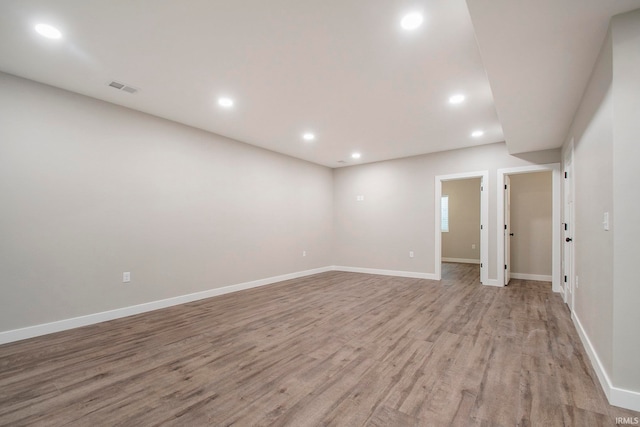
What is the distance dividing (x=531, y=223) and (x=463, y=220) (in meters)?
2.54

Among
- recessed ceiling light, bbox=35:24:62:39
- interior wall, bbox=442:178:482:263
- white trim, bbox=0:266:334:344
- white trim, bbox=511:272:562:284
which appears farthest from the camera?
interior wall, bbox=442:178:482:263

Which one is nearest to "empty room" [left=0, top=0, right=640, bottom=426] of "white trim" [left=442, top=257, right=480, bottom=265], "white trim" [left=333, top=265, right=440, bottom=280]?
"white trim" [left=333, top=265, right=440, bottom=280]

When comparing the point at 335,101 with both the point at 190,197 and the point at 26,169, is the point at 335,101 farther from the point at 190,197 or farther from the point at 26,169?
the point at 26,169

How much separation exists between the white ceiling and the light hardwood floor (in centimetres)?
250

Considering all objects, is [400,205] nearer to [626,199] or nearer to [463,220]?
[463,220]

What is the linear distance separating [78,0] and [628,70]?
3659 mm

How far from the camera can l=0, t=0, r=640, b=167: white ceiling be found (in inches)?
77.9

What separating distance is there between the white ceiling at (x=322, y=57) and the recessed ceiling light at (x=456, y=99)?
0.28ft

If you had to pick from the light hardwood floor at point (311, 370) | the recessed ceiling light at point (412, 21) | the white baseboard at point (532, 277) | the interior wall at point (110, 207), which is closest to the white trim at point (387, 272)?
the white baseboard at point (532, 277)

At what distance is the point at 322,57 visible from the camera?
8.56 ft

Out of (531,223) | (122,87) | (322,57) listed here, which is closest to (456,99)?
(322,57)

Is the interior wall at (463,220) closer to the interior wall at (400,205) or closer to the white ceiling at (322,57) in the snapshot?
the interior wall at (400,205)

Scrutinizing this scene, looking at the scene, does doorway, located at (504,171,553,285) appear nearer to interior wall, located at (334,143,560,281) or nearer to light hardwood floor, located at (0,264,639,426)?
interior wall, located at (334,143,560,281)

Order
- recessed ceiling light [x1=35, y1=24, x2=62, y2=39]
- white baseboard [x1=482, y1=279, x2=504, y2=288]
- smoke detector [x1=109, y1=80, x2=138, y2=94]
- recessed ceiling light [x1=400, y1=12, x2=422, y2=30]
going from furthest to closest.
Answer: white baseboard [x1=482, y1=279, x2=504, y2=288], smoke detector [x1=109, y1=80, x2=138, y2=94], recessed ceiling light [x1=35, y1=24, x2=62, y2=39], recessed ceiling light [x1=400, y1=12, x2=422, y2=30]
